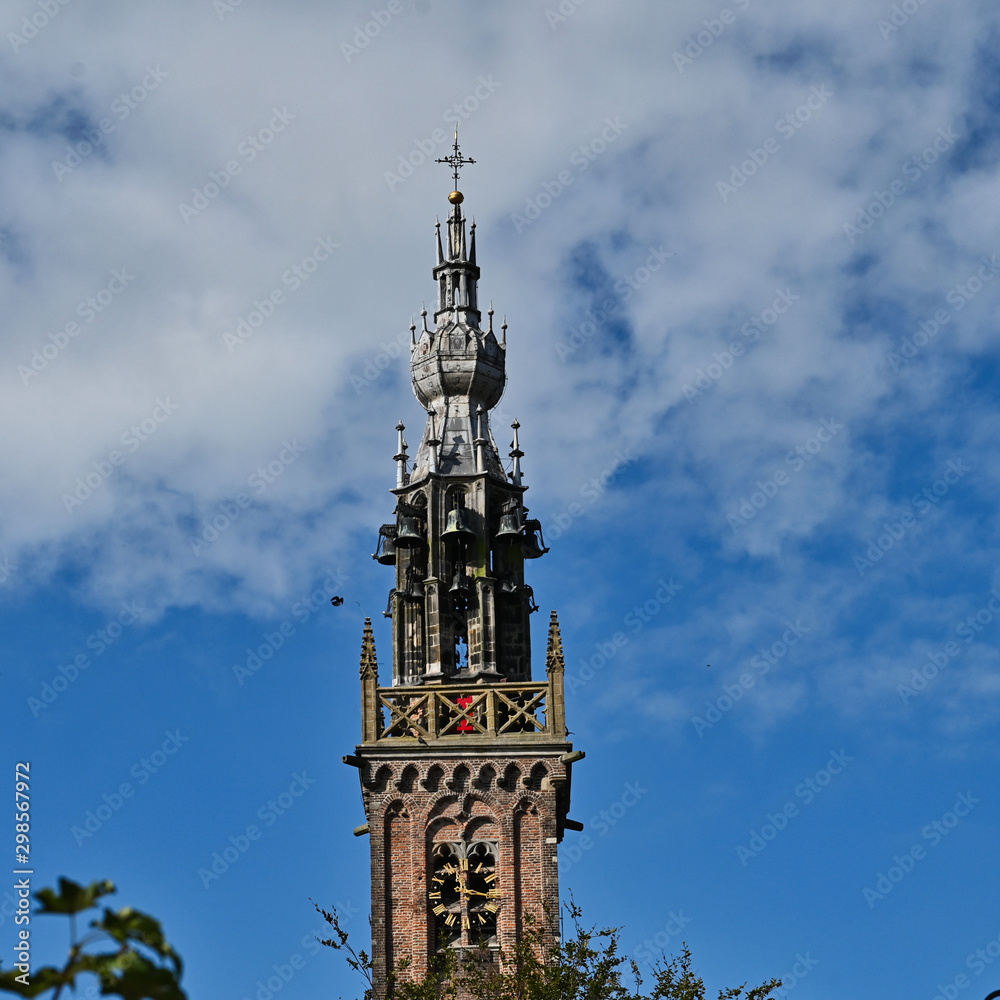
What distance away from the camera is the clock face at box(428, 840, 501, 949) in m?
43.5

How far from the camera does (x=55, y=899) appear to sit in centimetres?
746

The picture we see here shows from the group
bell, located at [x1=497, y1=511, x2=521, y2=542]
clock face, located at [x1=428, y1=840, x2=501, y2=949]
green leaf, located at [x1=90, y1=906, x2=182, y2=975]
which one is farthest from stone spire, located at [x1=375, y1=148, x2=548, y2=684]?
green leaf, located at [x1=90, y1=906, x2=182, y2=975]

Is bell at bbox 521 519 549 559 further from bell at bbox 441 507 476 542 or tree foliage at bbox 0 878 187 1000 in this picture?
tree foliage at bbox 0 878 187 1000

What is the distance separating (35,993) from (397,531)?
43.1 meters

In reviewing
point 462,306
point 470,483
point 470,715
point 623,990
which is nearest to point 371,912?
point 470,715

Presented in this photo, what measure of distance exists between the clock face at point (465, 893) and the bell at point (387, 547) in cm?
923

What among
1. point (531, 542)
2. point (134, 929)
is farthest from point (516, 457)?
point (134, 929)

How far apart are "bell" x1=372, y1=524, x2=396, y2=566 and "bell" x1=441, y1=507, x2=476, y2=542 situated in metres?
1.59

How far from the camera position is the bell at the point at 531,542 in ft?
168

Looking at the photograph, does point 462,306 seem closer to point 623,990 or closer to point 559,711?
point 559,711

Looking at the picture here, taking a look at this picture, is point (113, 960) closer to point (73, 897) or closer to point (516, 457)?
point (73, 897)

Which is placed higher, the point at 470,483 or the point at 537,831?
the point at 470,483

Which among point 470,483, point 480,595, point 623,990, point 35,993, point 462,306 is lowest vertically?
point 35,993

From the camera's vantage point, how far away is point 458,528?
49844 millimetres
